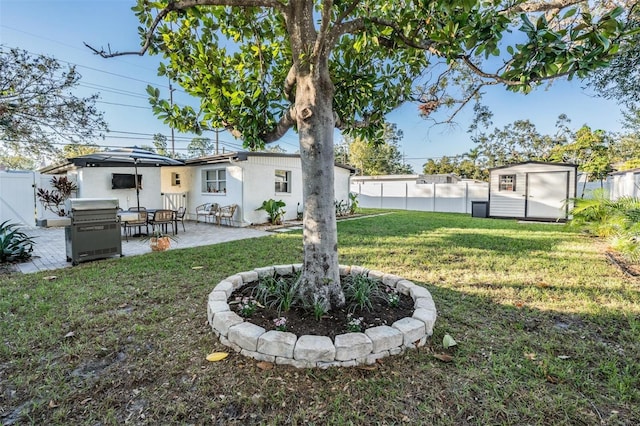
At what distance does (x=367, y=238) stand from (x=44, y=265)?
21.9ft

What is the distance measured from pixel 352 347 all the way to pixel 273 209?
8953 mm

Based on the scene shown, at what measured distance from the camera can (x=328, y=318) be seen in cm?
270

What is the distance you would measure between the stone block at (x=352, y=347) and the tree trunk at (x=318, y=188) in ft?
1.99

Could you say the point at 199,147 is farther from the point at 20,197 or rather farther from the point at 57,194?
the point at 20,197

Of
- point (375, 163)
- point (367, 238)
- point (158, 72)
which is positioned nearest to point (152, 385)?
point (158, 72)

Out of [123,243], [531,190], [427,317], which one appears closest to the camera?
[427,317]

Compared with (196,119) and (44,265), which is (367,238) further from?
(44,265)

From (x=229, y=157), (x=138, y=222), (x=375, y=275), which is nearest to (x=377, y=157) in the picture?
(x=229, y=157)

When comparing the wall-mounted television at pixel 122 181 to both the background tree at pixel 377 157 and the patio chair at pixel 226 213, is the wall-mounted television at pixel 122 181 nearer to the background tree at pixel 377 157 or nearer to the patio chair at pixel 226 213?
the patio chair at pixel 226 213

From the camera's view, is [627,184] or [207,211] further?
[207,211]

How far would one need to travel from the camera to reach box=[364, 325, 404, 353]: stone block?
2248 millimetres

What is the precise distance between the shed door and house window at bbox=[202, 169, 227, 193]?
1361cm

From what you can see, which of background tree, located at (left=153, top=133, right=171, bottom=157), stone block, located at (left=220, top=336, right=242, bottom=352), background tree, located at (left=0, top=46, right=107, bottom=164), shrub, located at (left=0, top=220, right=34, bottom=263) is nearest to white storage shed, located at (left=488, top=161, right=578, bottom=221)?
stone block, located at (left=220, top=336, right=242, bottom=352)

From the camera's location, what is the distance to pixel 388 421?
1716mm
